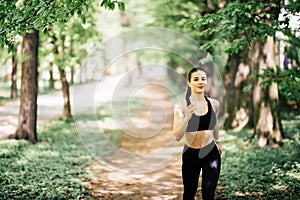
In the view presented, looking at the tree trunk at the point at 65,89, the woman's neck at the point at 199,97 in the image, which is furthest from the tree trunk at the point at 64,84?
the woman's neck at the point at 199,97

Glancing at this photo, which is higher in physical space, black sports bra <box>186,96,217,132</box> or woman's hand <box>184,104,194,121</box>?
woman's hand <box>184,104,194,121</box>

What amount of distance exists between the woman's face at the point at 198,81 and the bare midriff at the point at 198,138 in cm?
53

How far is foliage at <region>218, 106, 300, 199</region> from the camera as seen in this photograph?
7.04 m

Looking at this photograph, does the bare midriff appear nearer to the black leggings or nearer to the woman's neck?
the black leggings

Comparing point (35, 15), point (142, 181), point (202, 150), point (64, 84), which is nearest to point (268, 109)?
point (142, 181)

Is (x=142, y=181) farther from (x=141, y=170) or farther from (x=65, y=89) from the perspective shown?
(x=65, y=89)

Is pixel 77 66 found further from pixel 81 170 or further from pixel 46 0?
pixel 46 0

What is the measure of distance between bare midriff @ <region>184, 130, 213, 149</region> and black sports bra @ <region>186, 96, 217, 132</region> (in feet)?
0.17

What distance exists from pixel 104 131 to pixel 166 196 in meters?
9.06

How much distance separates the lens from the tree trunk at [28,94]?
11.5 m

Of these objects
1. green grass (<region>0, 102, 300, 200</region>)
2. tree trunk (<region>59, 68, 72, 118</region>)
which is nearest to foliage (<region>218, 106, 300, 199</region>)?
green grass (<region>0, 102, 300, 200</region>)

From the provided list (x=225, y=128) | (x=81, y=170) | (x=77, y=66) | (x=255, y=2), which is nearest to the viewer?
(x=255, y=2)

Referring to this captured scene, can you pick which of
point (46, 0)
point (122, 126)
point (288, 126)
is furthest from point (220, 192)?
point (122, 126)

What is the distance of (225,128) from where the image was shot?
1516 cm
